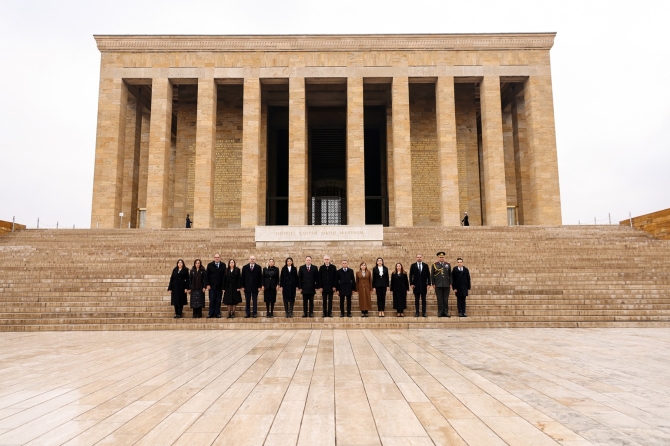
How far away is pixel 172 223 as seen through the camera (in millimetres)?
24500

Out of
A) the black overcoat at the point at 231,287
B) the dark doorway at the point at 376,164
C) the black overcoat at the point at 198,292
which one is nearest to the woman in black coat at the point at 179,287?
the black overcoat at the point at 198,292

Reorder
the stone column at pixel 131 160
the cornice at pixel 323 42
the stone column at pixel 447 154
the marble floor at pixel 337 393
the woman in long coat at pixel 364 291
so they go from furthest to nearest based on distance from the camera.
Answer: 1. the stone column at pixel 131 160
2. the cornice at pixel 323 42
3. the stone column at pixel 447 154
4. the woman in long coat at pixel 364 291
5. the marble floor at pixel 337 393

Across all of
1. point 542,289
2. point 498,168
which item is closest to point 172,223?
point 498,168

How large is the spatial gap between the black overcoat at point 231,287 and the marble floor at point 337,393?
7.84 feet

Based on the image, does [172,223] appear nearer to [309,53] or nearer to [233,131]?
[233,131]

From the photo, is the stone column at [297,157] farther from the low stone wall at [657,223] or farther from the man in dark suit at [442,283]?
the low stone wall at [657,223]

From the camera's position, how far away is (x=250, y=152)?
2203 centimetres

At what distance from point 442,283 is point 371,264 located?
355 cm

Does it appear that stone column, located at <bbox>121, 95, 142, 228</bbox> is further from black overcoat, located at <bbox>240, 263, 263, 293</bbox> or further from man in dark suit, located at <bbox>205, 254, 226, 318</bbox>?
black overcoat, located at <bbox>240, 263, 263, 293</bbox>

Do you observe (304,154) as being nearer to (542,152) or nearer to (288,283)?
(542,152)

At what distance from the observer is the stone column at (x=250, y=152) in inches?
851

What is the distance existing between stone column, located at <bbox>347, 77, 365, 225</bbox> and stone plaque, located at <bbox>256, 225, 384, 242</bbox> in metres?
7.62

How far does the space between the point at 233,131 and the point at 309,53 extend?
623cm

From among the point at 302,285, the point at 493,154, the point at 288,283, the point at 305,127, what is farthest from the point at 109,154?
the point at 493,154
